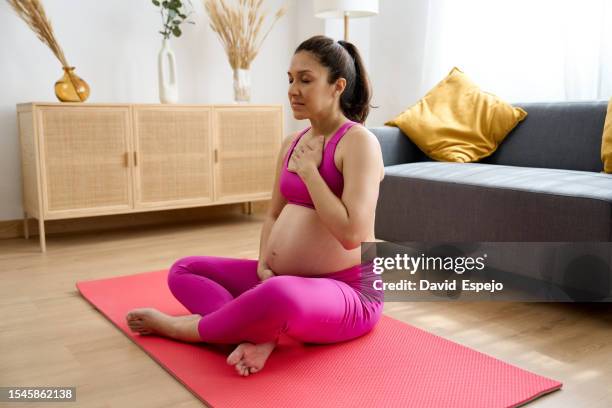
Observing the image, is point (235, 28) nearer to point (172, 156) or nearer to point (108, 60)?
point (108, 60)

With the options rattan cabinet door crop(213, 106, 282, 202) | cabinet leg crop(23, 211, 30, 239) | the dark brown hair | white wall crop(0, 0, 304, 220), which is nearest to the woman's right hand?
the dark brown hair

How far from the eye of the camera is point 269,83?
4480 mm

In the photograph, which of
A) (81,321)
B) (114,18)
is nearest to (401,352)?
(81,321)

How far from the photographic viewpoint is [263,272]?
1898 mm

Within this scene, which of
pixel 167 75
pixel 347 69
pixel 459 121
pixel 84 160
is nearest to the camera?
pixel 347 69

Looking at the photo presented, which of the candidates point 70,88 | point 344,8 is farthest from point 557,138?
point 70,88

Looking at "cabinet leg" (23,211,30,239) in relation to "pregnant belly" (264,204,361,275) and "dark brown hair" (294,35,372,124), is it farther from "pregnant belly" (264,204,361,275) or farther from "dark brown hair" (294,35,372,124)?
"dark brown hair" (294,35,372,124)

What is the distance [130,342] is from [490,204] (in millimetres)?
1412

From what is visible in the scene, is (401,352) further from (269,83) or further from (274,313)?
(269,83)

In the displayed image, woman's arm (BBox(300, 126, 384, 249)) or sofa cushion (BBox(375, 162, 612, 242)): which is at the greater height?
woman's arm (BBox(300, 126, 384, 249))

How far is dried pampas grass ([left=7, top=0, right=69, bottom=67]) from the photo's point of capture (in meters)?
3.30

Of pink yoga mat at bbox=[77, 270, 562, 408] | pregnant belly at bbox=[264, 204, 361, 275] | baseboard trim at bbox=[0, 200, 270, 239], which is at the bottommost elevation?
baseboard trim at bbox=[0, 200, 270, 239]

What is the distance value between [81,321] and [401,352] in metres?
1.12

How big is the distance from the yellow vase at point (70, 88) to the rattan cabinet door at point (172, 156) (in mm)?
298
